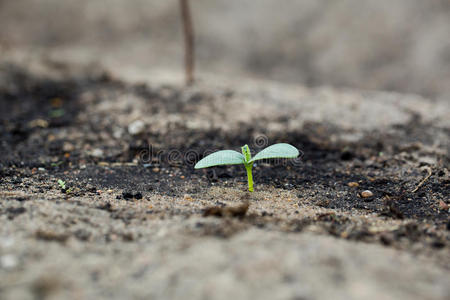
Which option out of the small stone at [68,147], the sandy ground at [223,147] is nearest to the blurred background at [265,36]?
the sandy ground at [223,147]

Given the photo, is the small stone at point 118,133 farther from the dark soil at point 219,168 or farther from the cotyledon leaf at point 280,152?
the cotyledon leaf at point 280,152

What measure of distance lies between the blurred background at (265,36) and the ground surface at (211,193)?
3.70ft

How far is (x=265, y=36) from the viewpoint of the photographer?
5270 mm

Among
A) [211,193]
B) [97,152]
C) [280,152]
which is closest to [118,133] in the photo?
[97,152]

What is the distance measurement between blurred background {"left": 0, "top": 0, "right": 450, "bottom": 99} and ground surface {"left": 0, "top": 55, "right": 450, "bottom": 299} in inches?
44.4

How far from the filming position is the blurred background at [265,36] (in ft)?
15.9

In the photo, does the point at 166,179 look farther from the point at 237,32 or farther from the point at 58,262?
the point at 237,32

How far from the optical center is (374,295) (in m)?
0.99

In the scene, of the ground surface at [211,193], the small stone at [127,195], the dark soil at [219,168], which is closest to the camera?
the ground surface at [211,193]

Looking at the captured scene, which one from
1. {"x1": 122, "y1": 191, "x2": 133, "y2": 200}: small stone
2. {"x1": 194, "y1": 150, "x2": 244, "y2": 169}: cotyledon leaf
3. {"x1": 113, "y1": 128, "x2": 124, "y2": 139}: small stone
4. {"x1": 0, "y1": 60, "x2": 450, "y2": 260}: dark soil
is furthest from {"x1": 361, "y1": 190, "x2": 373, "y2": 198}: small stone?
{"x1": 113, "y1": 128, "x2": 124, "y2": 139}: small stone

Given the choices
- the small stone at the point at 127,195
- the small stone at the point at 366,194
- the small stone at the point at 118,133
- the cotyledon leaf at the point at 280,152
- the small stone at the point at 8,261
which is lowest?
the small stone at the point at 8,261

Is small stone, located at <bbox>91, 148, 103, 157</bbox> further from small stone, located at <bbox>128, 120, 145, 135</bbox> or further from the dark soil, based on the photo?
small stone, located at <bbox>128, 120, 145, 135</bbox>

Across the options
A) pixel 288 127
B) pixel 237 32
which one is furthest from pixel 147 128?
pixel 237 32

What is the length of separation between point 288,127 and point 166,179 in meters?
1.22
